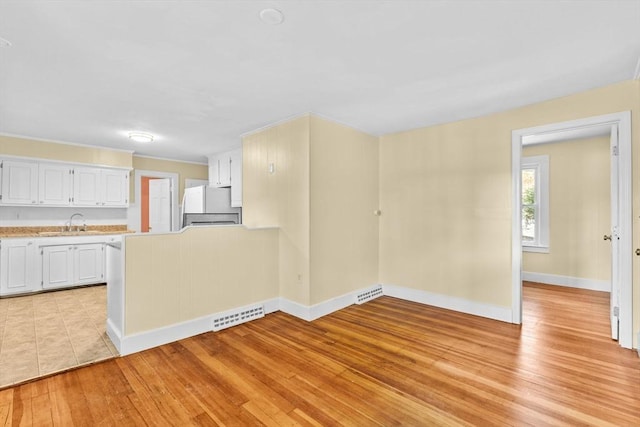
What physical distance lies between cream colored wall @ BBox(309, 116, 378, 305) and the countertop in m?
4.15

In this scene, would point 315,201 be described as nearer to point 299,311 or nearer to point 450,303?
point 299,311

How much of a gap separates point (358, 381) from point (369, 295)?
2142 mm

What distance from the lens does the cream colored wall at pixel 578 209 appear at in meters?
4.72

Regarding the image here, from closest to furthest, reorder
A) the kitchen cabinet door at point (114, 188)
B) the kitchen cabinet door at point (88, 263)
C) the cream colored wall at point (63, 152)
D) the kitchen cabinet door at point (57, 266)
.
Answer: the cream colored wall at point (63, 152) < the kitchen cabinet door at point (57, 266) < the kitchen cabinet door at point (88, 263) < the kitchen cabinet door at point (114, 188)

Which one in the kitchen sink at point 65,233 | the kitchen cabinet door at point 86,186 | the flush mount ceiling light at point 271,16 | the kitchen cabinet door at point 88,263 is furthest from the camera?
the kitchen cabinet door at point 86,186

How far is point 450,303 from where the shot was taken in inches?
154

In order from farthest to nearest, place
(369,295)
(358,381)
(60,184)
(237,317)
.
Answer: (60,184)
(369,295)
(237,317)
(358,381)

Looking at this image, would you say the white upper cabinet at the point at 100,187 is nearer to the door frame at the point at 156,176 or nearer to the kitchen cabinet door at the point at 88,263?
the door frame at the point at 156,176

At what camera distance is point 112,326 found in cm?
298

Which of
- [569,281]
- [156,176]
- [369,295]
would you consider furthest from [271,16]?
[569,281]

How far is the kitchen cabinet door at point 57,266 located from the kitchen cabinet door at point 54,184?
31.6 inches

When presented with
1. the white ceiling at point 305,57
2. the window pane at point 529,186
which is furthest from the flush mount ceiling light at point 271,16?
the window pane at point 529,186

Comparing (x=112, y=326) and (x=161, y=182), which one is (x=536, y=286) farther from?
(x=161, y=182)

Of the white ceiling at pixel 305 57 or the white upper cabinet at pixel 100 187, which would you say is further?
the white upper cabinet at pixel 100 187
